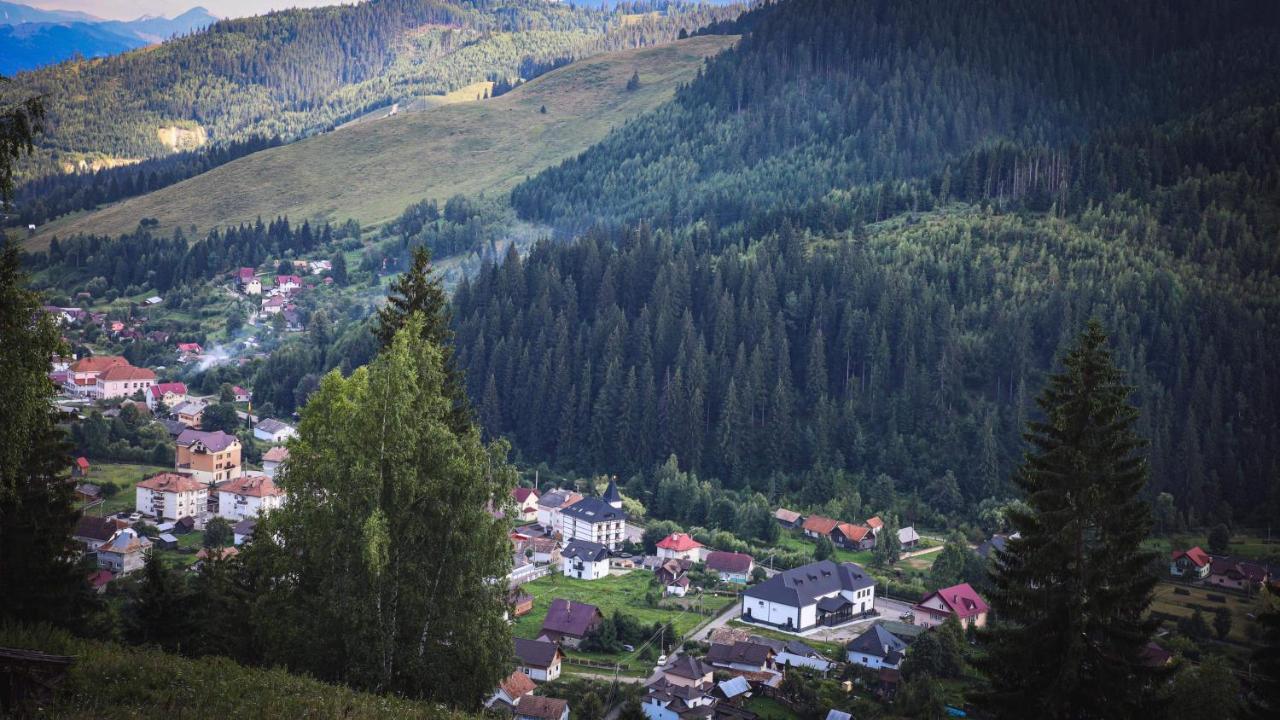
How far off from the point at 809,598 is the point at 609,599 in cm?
Answer: 1279

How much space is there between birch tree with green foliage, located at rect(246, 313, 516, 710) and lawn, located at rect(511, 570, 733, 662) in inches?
1293

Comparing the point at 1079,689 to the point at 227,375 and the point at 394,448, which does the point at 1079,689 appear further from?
the point at 227,375

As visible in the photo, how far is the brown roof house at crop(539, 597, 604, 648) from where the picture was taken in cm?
5675

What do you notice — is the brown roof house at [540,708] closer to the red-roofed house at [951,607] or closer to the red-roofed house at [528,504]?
the red-roofed house at [951,607]

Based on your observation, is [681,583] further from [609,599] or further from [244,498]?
[244,498]

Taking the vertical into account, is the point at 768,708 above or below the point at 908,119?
below

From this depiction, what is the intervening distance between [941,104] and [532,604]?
150m

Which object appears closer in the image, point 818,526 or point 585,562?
point 585,562

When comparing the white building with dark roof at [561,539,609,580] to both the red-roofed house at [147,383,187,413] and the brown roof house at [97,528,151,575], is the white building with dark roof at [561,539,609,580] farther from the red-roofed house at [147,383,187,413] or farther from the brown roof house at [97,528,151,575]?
the red-roofed house at [147,383,187,413]

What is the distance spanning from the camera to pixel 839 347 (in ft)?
341

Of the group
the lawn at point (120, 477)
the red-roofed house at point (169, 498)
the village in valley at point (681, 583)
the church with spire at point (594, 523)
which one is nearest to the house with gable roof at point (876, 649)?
the village in valley at point (681, 583)

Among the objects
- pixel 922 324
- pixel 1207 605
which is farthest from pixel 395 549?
pixel 922 324

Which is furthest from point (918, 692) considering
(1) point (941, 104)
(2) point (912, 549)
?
(1) point (941, 104)

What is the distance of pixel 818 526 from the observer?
81.2 metres
